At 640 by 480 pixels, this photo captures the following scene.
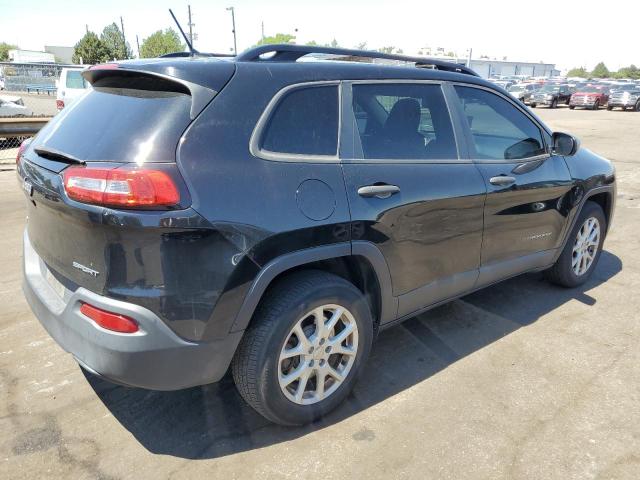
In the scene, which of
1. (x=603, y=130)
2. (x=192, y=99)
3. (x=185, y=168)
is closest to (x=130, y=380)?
(x=185, y=168)

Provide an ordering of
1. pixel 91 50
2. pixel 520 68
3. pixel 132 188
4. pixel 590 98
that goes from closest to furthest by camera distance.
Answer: pixel 132 188 → pixel 590 98 → pixel 91 50 → pixel 520 68

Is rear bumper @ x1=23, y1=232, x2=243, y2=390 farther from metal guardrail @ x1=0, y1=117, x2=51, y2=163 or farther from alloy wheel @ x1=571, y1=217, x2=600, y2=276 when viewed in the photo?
metal guardrail @ x1=0, y1=117, x2=51, y2=163

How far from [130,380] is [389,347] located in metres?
1.81

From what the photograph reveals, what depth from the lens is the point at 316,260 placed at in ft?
8.08

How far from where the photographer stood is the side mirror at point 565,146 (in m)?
3.87

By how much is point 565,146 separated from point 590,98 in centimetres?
3372

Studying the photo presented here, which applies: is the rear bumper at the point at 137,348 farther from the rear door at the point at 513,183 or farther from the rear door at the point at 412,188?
the rear door at the point at 513,183

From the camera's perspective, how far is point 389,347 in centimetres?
346

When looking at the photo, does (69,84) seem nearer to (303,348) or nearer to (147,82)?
(147,82)

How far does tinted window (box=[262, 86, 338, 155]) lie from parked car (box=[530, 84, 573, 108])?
35991 mm

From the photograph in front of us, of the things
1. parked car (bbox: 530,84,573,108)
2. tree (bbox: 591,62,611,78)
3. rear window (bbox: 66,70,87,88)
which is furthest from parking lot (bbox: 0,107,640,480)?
tree (bbox: 591,62,611,78)

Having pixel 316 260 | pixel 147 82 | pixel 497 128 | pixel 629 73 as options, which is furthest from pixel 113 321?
pixel 629 73

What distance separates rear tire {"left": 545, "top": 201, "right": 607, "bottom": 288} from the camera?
13.9 ft

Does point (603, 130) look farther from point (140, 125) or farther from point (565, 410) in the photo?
point (140, 125)
